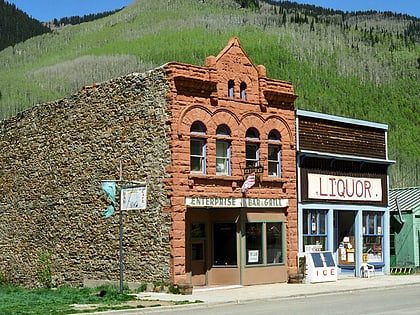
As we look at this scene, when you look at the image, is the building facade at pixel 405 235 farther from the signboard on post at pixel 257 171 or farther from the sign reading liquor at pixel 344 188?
the signboard on post at pixel 257 171

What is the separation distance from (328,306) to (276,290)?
593cm

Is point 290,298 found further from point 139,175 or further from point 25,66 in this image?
point 25,66

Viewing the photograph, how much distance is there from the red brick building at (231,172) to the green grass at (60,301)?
3.13 meters

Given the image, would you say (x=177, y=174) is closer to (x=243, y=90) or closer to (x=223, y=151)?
(x=223, y=151)

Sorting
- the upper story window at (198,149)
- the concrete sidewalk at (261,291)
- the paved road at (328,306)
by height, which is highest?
the upper story window at (198,149)

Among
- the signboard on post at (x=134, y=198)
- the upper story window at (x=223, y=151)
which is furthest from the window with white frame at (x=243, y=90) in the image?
the signboard on post at (x=134, y=198)

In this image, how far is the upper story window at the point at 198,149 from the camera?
27500mm

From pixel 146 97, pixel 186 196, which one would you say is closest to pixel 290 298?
pixel 186 196

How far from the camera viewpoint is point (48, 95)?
144500 millimetres

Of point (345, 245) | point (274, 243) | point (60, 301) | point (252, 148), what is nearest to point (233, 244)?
point (274, 243)

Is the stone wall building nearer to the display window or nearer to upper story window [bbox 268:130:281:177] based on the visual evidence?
upper story window [bbox 268:130:281:177]

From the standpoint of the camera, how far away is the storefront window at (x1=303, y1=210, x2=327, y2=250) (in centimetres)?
3142

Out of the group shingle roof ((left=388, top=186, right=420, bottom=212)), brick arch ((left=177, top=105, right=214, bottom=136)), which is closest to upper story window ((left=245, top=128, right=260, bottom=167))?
brick arch ((left=177, top=105, right=214, bottom=136))

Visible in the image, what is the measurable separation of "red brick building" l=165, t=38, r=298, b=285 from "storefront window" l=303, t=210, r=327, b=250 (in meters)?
1.04
